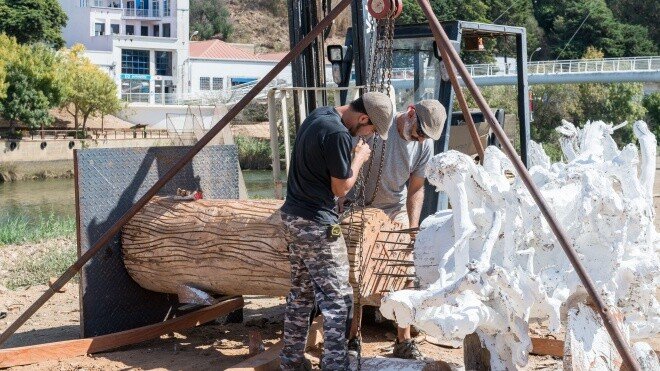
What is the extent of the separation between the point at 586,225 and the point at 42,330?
4703 millimetres

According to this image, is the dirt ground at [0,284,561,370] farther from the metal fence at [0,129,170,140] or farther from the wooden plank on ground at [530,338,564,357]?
the metal fence at [0,129,170,140]

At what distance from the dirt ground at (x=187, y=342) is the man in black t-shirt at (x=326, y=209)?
3.30 ft

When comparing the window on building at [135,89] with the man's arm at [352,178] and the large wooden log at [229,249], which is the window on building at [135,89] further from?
the man's arm at [352,178]

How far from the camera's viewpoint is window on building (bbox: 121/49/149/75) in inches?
2530

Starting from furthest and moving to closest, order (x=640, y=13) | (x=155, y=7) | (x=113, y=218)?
(x=640, y=13)
(x=155, y=7)
(x=113, y=218)

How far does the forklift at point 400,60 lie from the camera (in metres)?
8.77

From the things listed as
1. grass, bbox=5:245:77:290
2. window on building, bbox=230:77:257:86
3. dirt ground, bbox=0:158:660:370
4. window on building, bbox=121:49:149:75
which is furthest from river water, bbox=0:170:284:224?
window on building, bbox=121:49:149:75

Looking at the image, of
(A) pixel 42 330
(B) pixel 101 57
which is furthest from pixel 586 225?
(B) pixel 101 57

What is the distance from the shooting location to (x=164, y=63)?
66.6 m

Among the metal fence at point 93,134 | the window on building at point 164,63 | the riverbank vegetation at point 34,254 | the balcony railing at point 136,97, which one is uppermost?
the window on building at point 164,63

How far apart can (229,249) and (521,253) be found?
2.35 m

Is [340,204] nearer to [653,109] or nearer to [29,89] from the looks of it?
[29,89]

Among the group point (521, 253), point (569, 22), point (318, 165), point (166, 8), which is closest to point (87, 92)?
point (166, 8)

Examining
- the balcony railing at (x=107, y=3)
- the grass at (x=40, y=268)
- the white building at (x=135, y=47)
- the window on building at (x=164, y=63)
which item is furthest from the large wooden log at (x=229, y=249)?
the balcony railing at (x=107, y=3)
